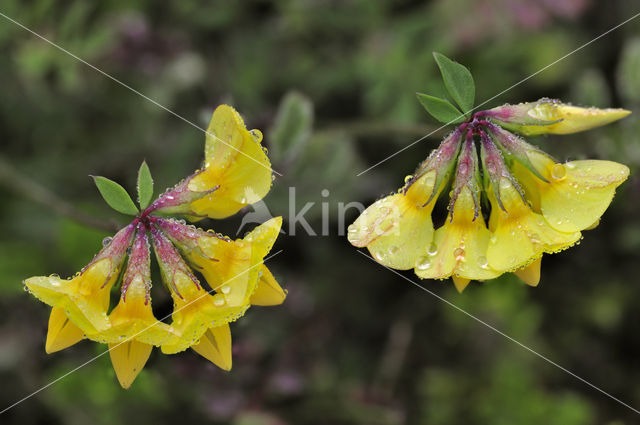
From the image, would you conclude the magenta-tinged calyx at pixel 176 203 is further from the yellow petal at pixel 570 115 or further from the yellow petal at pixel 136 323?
the yellow petal at pixel 570 115

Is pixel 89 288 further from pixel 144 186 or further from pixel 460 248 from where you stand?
pixel 460 248

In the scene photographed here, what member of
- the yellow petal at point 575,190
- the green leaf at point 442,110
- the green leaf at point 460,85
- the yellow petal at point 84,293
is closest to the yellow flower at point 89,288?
the yellow petal at point 84,293

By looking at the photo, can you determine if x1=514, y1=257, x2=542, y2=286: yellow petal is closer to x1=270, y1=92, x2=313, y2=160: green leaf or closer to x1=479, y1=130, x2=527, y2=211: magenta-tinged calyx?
x1=479, y1=130, x2=527, y2=211: magenta-tinged calyx

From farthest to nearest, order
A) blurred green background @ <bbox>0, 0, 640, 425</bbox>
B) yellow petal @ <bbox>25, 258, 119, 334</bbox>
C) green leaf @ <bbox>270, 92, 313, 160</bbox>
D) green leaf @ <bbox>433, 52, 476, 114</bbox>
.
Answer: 1. blurred green background @ <bbox>0, 0, 640, 425</bbox>
2. green leaf @ <bbox>270, 92, 313, 160</bbox>
3. green leaf @ <bbox>433, 52, 476, 114</bbox>
4. yellow petal @ <bbox>25, 258, 119, 334</bbox>

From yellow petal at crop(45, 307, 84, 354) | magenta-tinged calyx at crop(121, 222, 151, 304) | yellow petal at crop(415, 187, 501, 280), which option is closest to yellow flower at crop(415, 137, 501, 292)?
yellow petal at crop(415, 187, 501, 280)

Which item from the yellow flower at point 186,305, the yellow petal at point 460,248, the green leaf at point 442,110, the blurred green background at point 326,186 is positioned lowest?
the blurred green background at point 326,186

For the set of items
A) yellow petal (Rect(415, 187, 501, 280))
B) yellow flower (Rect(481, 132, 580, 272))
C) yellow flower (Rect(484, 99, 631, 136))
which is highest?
yellow flower (Rect(484, 99, 631, 136))

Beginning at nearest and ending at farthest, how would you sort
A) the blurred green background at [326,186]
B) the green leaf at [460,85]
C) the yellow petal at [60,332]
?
1. the yellow petal at [60,332]
2. the green leaf at [460,85]
3. the blurred green background at [326,186]
